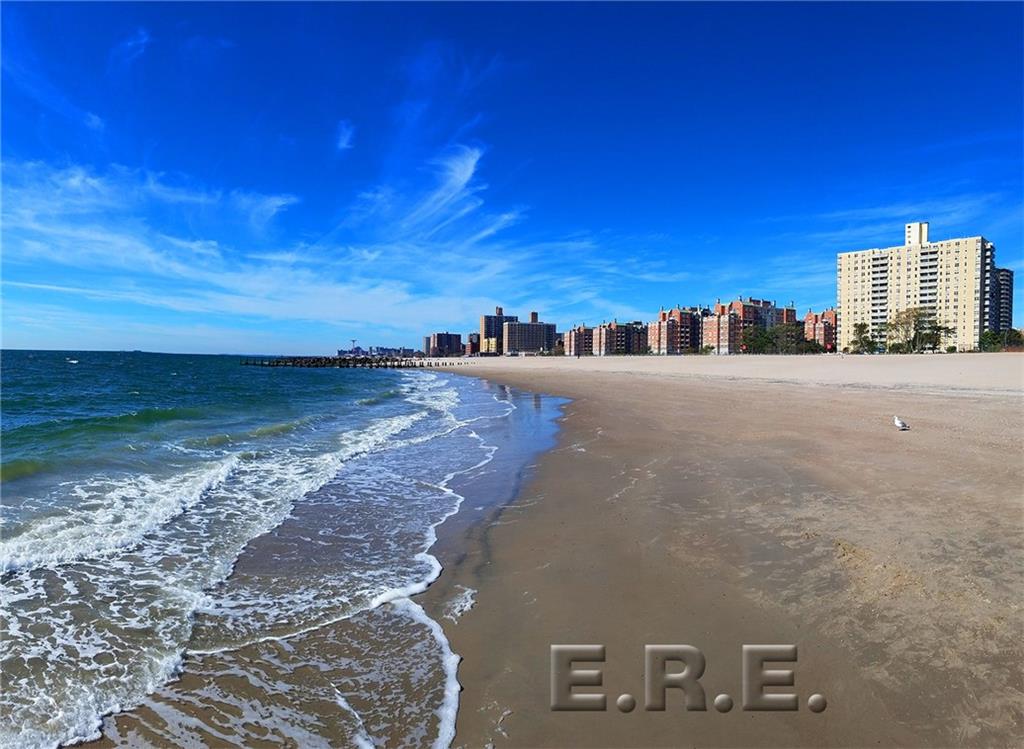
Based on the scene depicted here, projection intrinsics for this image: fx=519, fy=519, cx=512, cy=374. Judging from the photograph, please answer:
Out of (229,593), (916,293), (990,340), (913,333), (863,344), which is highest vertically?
(916,293)

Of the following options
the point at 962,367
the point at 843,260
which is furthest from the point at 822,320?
the point at 962,367

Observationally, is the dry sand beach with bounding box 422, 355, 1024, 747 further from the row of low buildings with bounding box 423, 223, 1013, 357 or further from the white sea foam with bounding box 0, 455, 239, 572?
the row of low buildings with bounding box 423, 223, 1013, 357

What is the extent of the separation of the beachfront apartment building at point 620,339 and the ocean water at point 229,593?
544 ft

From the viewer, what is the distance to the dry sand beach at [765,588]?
10.1 feet

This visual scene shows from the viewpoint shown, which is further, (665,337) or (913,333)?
(665,337)

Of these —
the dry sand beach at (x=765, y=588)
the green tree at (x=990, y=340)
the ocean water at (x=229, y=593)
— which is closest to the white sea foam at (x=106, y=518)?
the ocean water at (x=229, y=593)

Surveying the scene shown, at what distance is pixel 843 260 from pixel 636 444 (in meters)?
142

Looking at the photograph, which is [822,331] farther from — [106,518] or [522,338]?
[106,518]

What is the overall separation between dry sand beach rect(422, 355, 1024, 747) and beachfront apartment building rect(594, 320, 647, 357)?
16626cm

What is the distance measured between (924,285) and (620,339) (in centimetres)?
8251

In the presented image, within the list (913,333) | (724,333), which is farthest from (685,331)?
(913,333)

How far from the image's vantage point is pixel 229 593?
5.18 m

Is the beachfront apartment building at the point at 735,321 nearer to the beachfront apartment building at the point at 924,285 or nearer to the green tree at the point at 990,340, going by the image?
the beachfront apartment building at the point at 924,285

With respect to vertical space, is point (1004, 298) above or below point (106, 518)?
above
